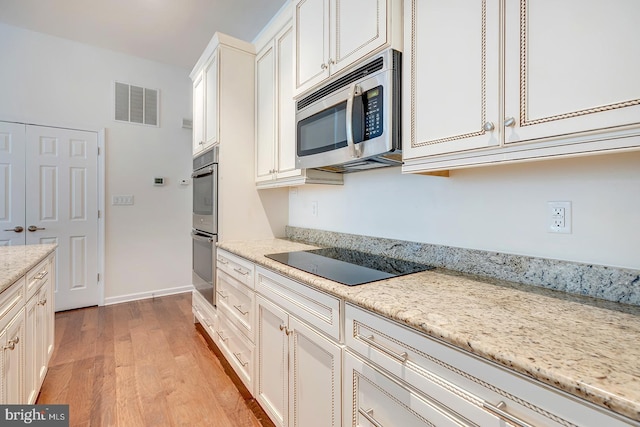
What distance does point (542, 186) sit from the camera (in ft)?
3.61

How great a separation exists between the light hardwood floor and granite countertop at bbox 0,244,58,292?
0.87 metres

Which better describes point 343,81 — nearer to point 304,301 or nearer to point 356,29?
point 356,29

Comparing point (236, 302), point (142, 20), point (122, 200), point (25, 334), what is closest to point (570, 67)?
point (236, 302)

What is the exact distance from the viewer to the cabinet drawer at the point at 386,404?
745 millimetres

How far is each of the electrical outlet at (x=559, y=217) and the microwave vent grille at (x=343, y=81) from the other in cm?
85

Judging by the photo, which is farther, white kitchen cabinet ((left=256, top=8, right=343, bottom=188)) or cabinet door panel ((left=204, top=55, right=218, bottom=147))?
cabinet door panel ((left=204, top=55, right=218, bottom=147))

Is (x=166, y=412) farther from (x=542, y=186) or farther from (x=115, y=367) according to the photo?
(x=542, y=186)

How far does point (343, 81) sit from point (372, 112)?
0.99ft

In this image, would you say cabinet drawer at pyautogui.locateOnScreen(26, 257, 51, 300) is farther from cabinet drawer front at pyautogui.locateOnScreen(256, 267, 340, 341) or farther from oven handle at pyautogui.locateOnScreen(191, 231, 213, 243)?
cabinet drawer front at pyautogui.locateOnScreen(256, 267, 340, 341)

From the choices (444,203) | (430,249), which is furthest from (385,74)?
(430,249)

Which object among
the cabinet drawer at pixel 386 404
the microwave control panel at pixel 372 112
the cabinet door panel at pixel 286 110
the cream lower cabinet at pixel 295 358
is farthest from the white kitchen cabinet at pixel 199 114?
the cabinet drawer at pixel 386 404

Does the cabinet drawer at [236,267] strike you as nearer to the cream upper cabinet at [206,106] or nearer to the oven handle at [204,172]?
the oven handle at [204,172]

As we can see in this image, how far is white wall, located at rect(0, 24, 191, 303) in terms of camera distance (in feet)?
9.94

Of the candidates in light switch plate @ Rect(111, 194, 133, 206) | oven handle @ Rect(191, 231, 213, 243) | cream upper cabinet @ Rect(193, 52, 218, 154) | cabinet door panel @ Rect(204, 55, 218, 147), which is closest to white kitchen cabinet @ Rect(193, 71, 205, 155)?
cream upper cabinet @ Rect(193, 52, 218, 154)
